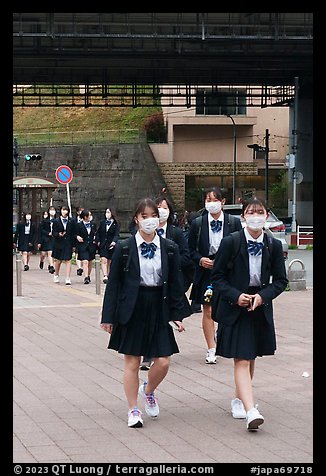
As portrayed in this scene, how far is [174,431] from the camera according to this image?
743 centimetres

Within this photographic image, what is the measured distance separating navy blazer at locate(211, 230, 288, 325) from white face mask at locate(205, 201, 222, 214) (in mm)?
2510

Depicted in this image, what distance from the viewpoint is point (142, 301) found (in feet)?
25.2

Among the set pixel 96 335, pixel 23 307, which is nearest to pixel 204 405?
pixel 96 335

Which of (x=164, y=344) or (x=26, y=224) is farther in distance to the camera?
(x=26, y=224)

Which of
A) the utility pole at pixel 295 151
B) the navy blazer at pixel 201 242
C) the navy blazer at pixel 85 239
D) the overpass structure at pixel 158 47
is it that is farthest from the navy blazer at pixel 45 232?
the utility pole at pixel 295 151

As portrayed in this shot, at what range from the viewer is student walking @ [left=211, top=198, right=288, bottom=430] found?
24.9 ft

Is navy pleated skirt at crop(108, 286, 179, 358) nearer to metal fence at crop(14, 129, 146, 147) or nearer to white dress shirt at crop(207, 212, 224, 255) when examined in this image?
white dress shirt at crop(207, 212, 224, 255)

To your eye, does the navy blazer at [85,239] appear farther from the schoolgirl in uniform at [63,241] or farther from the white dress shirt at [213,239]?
the white dress shirt at [213,239]

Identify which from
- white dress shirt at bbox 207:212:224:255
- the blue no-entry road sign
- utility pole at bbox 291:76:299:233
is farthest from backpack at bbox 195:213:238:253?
utility pole at bbox 291:76:299:233

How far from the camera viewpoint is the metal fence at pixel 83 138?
63.0 meters
